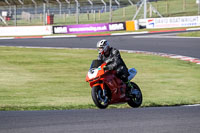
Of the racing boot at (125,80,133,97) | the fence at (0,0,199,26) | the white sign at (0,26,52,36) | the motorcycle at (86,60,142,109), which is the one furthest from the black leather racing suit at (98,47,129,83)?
the fence at (0,0,199,26)

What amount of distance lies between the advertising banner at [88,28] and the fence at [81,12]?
164 centimetres

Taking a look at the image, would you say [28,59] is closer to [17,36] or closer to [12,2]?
[17,36]

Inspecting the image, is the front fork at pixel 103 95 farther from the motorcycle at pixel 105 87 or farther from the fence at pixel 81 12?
the fence at pixel 81 12

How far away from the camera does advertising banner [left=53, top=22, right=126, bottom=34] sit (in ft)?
137

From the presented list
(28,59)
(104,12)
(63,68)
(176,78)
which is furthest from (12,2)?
(176,78)

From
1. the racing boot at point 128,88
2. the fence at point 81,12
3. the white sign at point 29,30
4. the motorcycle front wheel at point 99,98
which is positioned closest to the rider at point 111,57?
the racing boot at point 128,88

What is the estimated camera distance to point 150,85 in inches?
580

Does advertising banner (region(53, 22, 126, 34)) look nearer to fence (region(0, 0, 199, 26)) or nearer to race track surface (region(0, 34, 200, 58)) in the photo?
fence (region(0, 0, 199, 26))

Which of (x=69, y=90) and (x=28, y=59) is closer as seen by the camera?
(x=69, y=90)

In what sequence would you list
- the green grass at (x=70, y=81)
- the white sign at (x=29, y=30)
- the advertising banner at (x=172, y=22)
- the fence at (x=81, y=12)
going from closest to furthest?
the green grass at (x=70, y=81) < the advertising banner at (x=172, y=22) < the white sign at (x=29, y=30) < the fence at (x=81, y=12)

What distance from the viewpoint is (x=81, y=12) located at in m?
46.3

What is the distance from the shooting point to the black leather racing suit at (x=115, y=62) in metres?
9.53

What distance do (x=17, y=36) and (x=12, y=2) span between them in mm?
6048

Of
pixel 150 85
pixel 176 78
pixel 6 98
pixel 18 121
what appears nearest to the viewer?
pixel 18 121
